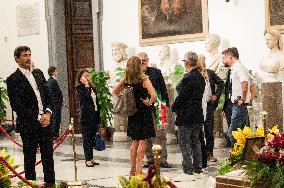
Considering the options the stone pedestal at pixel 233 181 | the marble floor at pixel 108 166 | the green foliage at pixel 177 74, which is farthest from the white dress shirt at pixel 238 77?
the stone pedestal at pixel 233 181

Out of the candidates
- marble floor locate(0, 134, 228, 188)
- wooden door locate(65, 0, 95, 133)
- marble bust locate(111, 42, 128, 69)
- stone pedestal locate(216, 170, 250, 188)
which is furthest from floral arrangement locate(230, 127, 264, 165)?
wooden door locate(65, 0, 95, 133)

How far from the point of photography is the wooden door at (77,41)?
17922mm

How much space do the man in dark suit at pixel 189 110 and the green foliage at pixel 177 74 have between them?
5.00m

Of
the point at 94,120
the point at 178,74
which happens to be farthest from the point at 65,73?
the point at 94,120

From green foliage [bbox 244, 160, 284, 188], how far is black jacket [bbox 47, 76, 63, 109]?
10.8m

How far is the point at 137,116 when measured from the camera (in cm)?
883

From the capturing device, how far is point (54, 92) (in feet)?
50.9

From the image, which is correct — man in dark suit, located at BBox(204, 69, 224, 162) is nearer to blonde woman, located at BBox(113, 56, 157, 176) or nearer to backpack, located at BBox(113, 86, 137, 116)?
blonde woman, located at BBox(113, 56, 157, 176)

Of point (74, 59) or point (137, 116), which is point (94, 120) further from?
point (74, 59)

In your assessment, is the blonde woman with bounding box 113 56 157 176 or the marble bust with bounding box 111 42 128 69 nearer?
the blonde woman with bounding box 113 56 157 176

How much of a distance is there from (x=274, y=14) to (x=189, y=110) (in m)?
Result: 4.89

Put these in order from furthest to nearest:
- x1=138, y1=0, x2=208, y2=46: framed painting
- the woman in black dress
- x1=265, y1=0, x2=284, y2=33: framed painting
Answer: x1=138, y1=0, x2=208, y2=46: framed painting → x1=265, y1=0, x2=284, y2=33: framed painting → the woman in black dress

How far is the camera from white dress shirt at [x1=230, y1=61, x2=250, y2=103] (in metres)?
9.60

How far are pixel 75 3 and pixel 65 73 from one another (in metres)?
1.88
